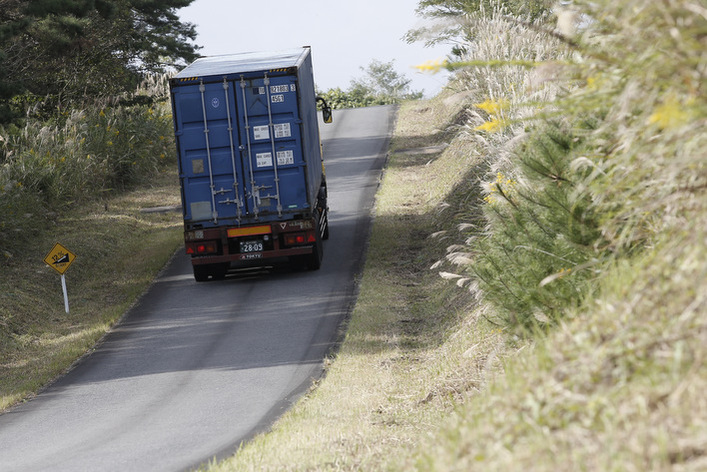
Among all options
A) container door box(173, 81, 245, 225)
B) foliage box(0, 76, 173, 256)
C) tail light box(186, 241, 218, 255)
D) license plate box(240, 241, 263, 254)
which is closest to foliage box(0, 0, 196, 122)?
foliage box(0, 76, 173, 256)

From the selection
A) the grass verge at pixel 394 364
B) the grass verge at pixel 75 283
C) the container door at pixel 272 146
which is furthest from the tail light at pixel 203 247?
the grass verge at pixel 394 364

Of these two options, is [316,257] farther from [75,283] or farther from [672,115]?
[672,115]

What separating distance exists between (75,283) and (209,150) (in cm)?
446

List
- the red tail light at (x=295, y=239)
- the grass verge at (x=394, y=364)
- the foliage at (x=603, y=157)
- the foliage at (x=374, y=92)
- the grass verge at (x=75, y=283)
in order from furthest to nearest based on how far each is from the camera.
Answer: the foliage at (x=374, y=92), the red tail light at (x=295, y=239), the grass verge at (x=75, y=283), the grass verge at (x=394, y=364), the foliage at (x=603, y=157)

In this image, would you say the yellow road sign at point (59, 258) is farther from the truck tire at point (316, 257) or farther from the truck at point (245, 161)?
the truck tire at point (316, 257)

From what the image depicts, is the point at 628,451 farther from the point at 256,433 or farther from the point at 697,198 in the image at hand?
the point at 256,433

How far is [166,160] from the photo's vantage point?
109 feet

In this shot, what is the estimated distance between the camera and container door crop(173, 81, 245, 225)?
53.4ft

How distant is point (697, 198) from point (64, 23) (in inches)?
786

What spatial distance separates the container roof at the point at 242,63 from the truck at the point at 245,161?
0.05m

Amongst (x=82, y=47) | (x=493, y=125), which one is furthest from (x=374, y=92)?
(x=493, y=125)

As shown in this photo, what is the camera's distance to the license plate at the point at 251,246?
1706cm

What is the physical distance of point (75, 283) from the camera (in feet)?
60.8

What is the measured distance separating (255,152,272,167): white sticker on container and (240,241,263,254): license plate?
1.50 metres
